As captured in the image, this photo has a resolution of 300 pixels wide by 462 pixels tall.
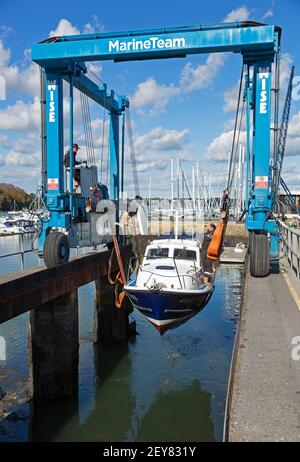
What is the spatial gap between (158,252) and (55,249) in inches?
119

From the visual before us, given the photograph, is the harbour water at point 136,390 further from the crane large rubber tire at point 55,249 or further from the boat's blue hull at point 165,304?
the crane large rubber tire at point 55,249

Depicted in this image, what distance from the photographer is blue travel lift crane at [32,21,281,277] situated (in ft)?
42.6

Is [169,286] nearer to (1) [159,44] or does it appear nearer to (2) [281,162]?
(1) [159,44]

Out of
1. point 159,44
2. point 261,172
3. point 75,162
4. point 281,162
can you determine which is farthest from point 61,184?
point 281,162

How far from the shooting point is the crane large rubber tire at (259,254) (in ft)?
44.1

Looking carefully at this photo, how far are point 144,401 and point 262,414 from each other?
23.8 feet

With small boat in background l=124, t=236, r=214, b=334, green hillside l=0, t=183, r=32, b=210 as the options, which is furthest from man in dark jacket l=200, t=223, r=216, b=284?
green hillside l=0, t=183, r=32, b=210

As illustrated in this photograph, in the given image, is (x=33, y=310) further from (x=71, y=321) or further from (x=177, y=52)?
(x=177, y=52)

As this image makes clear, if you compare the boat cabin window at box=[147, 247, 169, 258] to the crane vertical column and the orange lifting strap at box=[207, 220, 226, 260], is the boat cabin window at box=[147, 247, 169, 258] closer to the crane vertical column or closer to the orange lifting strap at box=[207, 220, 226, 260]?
the orange lifting strap at box=[207, 220, 226, 260]

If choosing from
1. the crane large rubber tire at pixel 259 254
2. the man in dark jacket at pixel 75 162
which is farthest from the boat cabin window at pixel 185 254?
the man in dark jacket at pixel 75 162

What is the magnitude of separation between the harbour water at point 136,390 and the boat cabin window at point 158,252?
362 centimetres

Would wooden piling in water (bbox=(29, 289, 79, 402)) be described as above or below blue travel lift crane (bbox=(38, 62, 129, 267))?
below

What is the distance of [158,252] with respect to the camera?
525 inches

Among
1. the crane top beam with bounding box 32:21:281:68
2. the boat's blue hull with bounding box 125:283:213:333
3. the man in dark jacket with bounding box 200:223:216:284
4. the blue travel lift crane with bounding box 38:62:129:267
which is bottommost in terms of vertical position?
the boat's blue hull with bounding box 125:283:213:333
